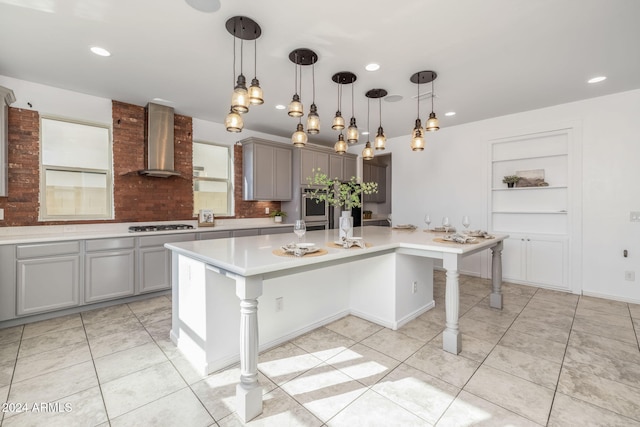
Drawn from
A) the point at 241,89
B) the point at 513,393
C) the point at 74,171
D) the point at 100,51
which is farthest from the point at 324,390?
the point at 74,171

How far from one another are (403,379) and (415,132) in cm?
235

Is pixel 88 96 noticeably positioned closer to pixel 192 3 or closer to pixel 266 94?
pixel 266 94

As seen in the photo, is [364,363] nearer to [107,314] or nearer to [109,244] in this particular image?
[107,314]

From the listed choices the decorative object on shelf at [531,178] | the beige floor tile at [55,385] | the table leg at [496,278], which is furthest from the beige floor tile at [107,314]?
the decorative object on shelf at [531,178]

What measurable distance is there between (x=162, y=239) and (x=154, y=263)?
1.08ft

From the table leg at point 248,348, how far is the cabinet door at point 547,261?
14.8ft

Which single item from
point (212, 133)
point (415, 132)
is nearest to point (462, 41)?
point (415, 132)

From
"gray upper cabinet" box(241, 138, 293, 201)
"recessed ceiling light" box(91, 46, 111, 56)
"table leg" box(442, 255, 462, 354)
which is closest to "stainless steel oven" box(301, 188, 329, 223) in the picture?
"gray upper cabinet" box(241, 138, 293, 201)

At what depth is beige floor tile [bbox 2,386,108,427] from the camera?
1625mm

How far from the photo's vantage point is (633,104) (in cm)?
358

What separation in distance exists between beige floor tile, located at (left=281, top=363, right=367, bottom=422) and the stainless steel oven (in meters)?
3.43

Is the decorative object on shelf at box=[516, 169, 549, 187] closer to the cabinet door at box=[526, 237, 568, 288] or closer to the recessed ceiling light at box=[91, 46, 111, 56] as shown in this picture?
the cabinet door at box=[526, 237, 568, 288]

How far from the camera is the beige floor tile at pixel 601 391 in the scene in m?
1.75

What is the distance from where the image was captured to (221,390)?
1.91 metres
